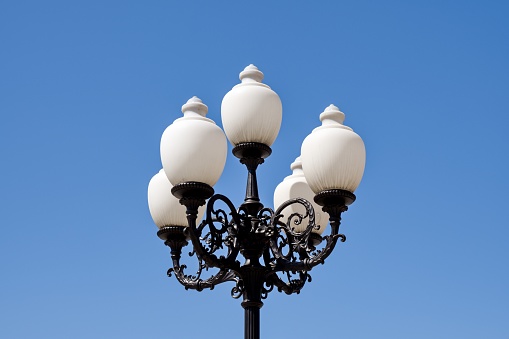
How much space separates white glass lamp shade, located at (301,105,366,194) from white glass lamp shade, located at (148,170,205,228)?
4.66 ft

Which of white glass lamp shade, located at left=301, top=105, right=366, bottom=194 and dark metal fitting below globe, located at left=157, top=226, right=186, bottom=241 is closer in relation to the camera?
white glass lamp shade, located at left=301, top=105, right=366, bottom=194

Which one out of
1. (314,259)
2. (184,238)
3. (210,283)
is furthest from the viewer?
(184,238)

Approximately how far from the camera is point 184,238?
27.9 feet

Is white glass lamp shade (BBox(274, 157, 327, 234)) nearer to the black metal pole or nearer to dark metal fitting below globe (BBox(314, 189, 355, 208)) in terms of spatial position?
dark metal fitting below globe (BBox(314, 189, 355, 208))

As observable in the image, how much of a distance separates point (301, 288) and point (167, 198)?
154 centimetres

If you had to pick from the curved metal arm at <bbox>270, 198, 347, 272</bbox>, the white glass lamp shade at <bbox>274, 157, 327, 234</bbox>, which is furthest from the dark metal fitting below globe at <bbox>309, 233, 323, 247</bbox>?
the curved metal arm at <bbox>270, 198, 347, 272</bbox>

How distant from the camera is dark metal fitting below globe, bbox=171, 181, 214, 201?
24.2ft

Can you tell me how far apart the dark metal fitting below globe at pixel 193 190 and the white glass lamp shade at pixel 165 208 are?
1.02 metres

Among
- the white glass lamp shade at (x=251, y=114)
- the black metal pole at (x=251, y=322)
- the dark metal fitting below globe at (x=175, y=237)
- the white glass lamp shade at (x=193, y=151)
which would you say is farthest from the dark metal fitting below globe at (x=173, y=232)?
the black metal pole at (x=251, y=322)

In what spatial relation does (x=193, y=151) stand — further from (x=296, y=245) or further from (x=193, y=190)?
(x=296, y=245)

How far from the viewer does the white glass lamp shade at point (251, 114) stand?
25.3 ft

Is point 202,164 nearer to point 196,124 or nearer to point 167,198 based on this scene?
point 196,124

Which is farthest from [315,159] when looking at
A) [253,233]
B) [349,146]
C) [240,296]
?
[240,296]

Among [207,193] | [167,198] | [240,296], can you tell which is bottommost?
[240,296]
